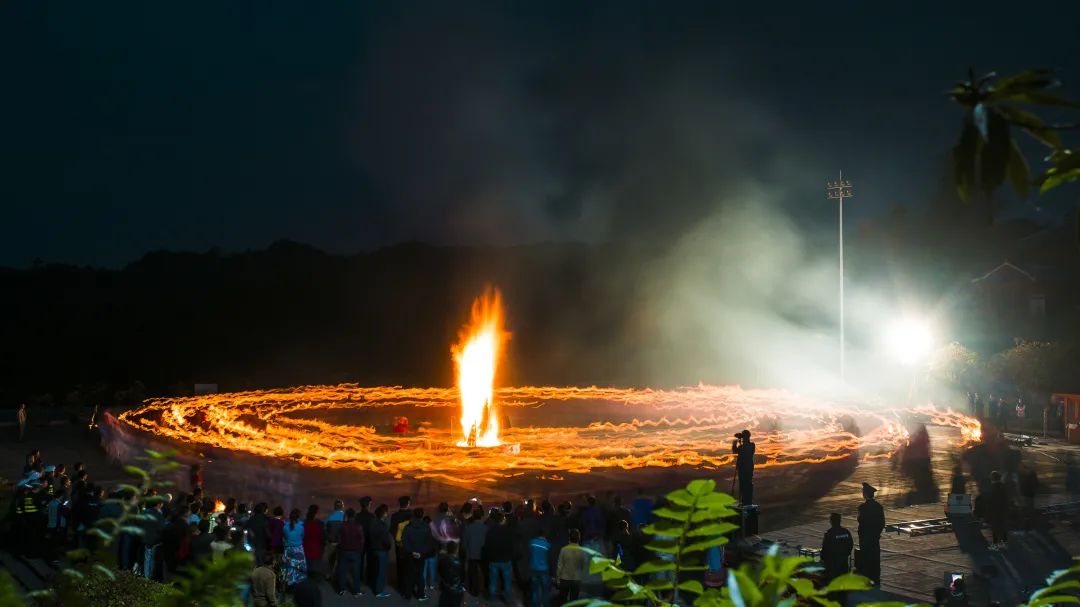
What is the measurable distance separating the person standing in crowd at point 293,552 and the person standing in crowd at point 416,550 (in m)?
1.57

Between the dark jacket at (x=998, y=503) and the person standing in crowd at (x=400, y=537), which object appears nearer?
the person standing in crowd at (x=400, y=537)

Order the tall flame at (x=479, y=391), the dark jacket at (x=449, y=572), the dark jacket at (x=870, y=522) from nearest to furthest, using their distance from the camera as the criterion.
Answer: the dark jacket at (x=449, y=572), the dark jacket at (x=870, y=522), the tall flame at (x=479, y=391)

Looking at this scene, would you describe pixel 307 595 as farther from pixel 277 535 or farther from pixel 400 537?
pixel 400 537

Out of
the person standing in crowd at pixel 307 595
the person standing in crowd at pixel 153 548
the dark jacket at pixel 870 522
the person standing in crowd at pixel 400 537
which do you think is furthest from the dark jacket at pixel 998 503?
the person standing in crowd at pixel 153 548

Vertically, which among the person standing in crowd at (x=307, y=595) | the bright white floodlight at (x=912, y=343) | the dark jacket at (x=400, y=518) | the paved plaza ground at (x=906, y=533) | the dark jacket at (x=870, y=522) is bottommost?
the paved plaza ground at (x=906, y=533)

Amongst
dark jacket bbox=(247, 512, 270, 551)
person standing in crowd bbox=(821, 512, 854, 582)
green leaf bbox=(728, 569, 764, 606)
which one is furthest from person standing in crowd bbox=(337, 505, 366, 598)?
green leaf bbox=(728, 569, 764, 606)

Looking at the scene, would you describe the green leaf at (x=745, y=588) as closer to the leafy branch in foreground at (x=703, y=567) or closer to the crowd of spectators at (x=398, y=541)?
the leafy branch in foreground at (x=703, y=567)

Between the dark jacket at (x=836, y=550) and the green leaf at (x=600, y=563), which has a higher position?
the green leaf at (x=600, y=563)

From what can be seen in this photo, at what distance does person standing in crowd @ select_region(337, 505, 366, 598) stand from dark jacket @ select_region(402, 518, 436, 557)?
768 millimetres

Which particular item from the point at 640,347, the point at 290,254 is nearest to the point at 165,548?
the point at 640,347

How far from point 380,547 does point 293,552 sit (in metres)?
1.37

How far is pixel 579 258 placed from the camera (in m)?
137

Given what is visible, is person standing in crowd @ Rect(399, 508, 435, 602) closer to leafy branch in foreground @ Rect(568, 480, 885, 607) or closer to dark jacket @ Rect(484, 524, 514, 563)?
dark jacket @ Rect(484, 524, 514, 563)

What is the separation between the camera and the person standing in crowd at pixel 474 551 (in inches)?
577
